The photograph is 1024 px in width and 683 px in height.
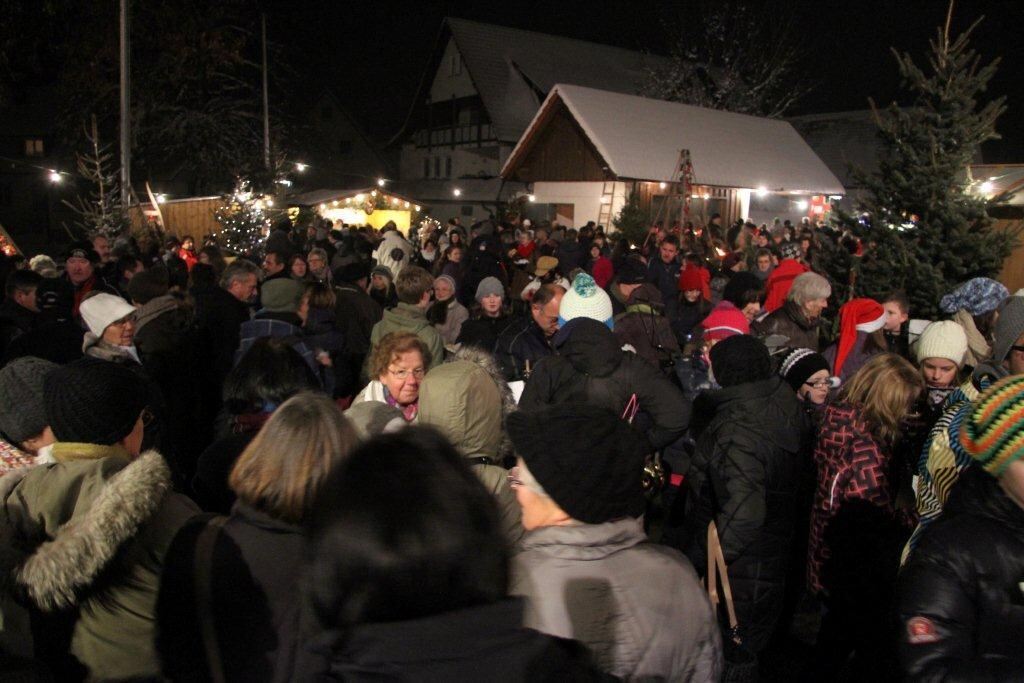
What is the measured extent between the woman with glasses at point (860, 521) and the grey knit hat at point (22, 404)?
3752 mm

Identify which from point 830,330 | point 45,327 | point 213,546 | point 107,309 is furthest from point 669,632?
point 830,330

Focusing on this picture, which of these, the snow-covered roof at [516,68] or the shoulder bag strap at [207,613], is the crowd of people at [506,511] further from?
the snow-covered roof at [516,68]

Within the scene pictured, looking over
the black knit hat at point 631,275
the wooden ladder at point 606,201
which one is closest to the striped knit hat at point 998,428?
the black knit hat at point 631,275

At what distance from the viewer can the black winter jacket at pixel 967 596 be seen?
2049 millimetres

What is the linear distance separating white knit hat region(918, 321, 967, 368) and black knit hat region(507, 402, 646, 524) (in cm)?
347

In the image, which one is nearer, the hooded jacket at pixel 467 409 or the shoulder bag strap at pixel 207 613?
A: the shoulder bag strap at pixel 207 613

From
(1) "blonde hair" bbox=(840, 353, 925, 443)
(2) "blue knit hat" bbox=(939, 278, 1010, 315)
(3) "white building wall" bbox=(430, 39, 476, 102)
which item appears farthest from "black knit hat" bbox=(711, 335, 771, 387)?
(3) "white building wall" bbox=(430, 39, 476, 102)

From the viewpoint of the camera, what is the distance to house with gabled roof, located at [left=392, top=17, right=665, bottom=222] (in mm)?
38906

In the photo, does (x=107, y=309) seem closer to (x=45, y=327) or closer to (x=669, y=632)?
(x=45, y=327)

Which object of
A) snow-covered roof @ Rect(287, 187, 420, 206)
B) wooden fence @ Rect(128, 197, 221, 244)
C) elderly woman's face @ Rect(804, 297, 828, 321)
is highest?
snow-covered roof @ Rect(287, 187, 420, 206)

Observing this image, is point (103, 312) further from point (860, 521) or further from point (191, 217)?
point (191, 217)

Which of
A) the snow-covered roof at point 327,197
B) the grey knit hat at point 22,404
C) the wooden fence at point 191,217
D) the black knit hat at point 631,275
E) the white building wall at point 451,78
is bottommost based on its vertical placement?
the grey knit hat at point 22,404

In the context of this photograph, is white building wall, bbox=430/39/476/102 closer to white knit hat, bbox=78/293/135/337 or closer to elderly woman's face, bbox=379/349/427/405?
white knit hat, bbox=78/293/135/337

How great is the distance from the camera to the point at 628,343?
650 cm
